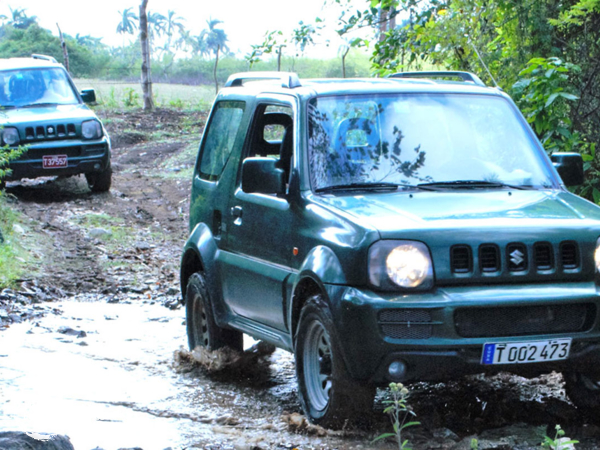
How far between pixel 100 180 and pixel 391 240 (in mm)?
11617

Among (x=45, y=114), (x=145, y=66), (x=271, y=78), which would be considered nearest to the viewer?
(x=271, y=78)

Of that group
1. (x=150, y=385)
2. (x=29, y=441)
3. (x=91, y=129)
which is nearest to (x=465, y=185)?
(x=150, y=385)

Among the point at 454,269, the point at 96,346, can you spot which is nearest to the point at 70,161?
the point at 96,346

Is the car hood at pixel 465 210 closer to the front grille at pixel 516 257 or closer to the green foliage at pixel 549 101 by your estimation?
the front grille at pixel 516 257

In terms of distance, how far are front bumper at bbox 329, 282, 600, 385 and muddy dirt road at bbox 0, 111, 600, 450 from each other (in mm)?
409

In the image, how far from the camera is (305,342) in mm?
5227

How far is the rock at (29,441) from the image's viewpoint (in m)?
3.88

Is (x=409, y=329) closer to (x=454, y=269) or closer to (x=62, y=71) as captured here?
(x=454, y=269)

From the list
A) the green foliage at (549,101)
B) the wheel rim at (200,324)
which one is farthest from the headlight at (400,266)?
the green foliage at (549,101)

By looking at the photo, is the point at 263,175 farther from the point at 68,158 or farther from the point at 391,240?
the point at 68,158

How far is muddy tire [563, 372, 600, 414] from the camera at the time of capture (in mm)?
5328

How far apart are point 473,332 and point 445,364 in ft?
0.63

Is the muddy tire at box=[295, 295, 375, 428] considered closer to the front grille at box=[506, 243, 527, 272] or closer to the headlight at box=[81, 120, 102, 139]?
the front grille at box=[506, 243, 527, 272]

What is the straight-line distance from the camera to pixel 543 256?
15.7 ft
